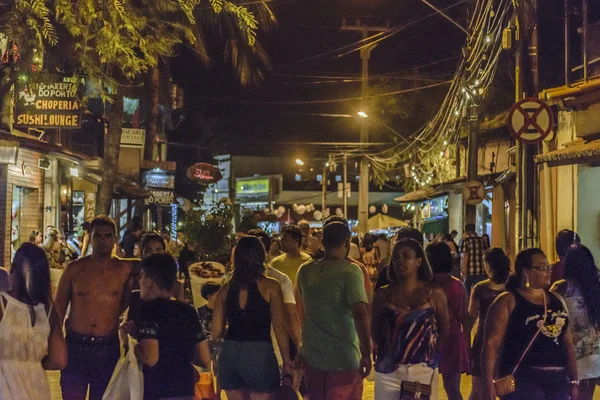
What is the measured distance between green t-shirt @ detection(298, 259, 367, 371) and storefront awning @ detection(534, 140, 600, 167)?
7.19 metres

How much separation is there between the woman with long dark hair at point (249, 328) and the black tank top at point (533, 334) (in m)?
1.54

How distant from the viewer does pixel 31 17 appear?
10.3 metres

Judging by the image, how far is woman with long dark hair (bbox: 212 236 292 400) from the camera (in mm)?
5641

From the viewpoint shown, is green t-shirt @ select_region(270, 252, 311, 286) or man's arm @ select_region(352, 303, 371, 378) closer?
man's arm @ select_region(352, 303, 371, 378)

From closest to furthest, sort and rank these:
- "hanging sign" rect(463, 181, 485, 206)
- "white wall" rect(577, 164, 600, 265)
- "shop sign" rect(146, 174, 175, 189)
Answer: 1. "white wall" rect(577, 164, 600, 265)
2. "hanging sign" rect(463, 181, 485, 206)
3. "shop sign" rect(146, 174, 175, 189)

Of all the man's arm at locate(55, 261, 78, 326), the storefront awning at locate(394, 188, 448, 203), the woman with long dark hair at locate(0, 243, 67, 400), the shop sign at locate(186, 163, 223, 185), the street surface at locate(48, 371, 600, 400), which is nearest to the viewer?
the woman with long dark hair at locate(0, 243, 67, 400)

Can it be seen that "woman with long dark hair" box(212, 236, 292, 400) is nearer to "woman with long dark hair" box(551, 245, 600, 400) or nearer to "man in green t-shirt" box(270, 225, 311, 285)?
"woman with long dark hair" box(551, 245, 600, 400)

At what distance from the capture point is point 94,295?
6129mm

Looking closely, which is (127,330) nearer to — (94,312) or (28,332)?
(28,332)

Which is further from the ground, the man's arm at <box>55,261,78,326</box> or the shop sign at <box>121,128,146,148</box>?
the shop sign at <box>121,128,146,148</box>

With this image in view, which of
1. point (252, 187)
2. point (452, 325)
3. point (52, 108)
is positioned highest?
point (252, 187)

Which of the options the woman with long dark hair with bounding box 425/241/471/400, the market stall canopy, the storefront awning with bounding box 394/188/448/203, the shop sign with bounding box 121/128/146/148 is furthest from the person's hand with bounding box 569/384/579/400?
the market stall canopy

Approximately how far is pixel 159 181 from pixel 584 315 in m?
28.7

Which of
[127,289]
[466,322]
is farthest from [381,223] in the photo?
[127,289]
